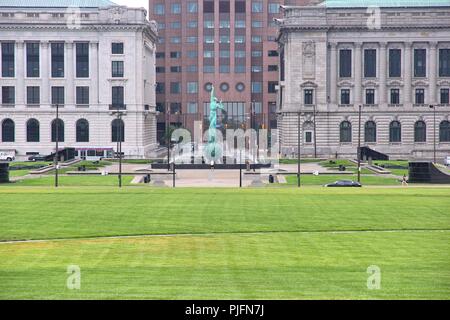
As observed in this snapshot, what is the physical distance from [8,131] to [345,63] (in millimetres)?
56729

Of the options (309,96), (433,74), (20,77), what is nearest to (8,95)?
(20,77)

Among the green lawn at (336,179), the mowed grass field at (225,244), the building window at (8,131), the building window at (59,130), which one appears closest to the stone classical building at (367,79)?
the building window at (59,130)

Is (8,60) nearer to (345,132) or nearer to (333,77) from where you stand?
(333,77)

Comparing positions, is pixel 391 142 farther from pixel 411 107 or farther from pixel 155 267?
pixel 155 267

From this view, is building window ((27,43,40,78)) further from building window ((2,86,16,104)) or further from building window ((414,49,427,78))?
building window ((414,49,427,78))

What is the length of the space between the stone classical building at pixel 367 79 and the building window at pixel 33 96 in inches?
1608

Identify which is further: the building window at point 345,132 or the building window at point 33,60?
the building window at point 33,60

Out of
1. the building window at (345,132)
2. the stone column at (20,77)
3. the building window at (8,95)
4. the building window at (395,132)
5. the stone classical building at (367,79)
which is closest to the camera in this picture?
the stone classical building at (367,79)

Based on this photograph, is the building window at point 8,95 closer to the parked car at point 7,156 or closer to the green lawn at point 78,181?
the parked car at point 7,156

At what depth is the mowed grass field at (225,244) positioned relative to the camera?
1187 inches

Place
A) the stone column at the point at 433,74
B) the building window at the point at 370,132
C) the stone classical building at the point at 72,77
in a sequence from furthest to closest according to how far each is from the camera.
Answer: the stone classical building at the point at 72,77, the building window at the point at 370,132, the stone column at the point at 433,74

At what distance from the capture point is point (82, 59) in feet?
496
